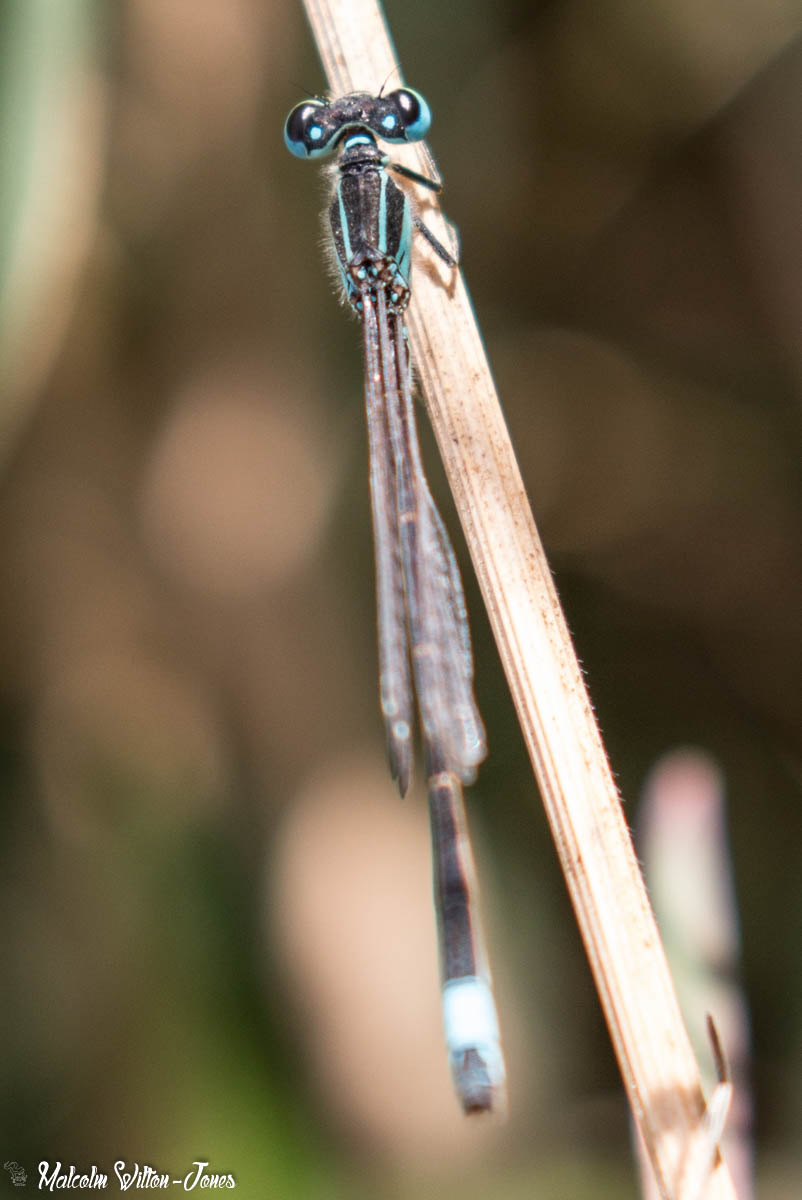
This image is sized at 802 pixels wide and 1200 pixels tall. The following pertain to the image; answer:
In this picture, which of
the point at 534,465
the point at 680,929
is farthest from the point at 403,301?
the point at 680,929

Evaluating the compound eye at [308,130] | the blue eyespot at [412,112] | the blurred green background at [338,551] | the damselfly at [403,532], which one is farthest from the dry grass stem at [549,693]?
the blurred green background at [338,551]

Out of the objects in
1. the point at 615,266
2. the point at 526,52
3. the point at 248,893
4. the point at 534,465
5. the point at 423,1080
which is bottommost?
the point at 423,1080

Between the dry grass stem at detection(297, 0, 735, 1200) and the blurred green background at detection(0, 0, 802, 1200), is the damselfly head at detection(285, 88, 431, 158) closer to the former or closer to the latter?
the dry grass stem at detection(297, 0, 735, 1200)

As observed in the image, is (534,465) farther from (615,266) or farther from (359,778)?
(359,778)

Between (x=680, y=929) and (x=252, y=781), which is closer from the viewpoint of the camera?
(x=680, y=929)

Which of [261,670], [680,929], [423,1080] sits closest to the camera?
[680,929]

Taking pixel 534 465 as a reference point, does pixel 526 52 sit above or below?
above
